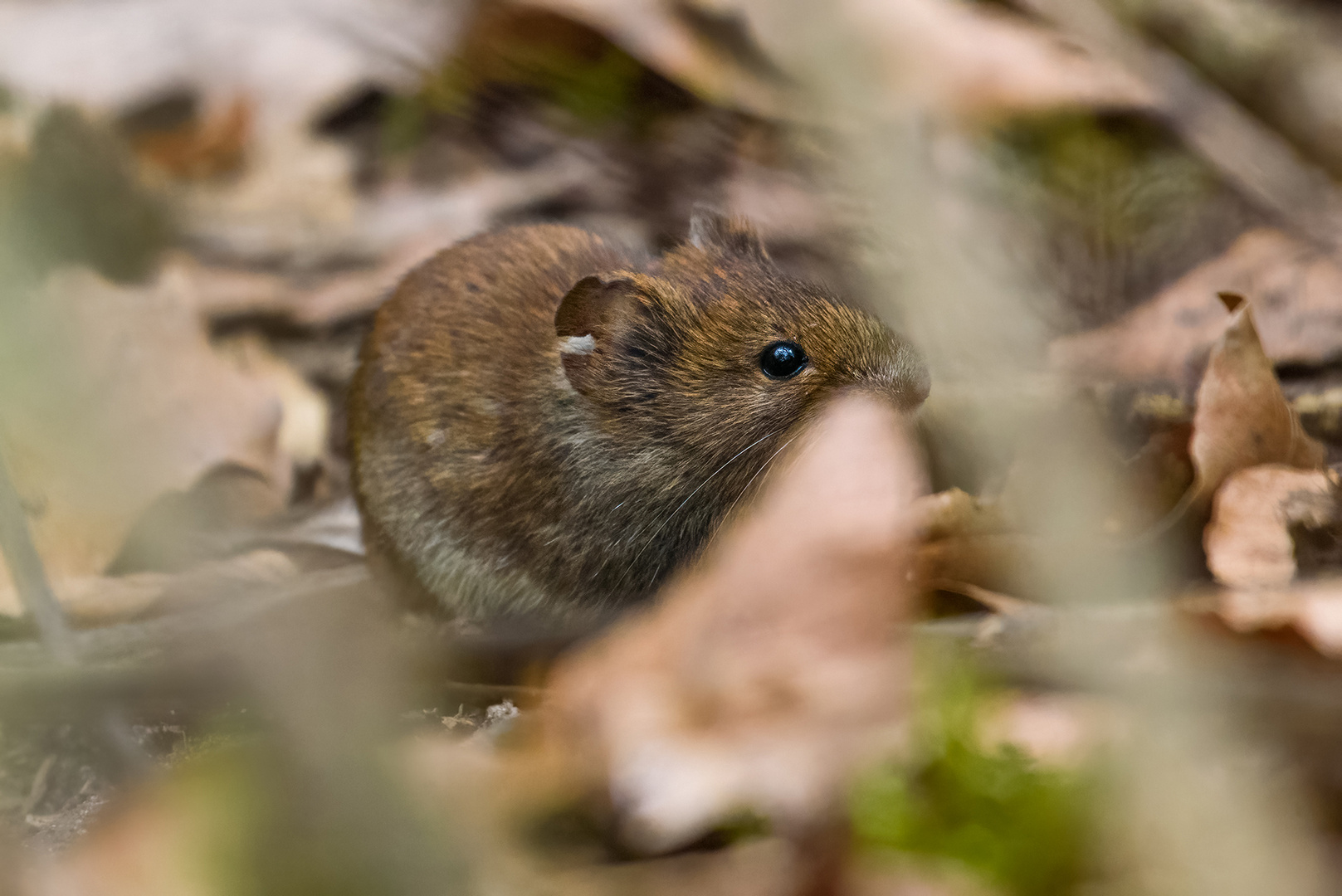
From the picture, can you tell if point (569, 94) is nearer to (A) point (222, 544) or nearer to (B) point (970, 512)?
(A) point (222, 544)

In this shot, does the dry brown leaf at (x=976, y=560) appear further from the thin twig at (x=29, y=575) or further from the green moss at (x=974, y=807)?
the thin twig at (x=29, y=575)

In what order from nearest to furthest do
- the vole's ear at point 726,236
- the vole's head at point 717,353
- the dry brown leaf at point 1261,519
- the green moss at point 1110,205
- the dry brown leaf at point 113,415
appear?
the dry brown leaf at point 1261,519
the vole's head at point 717,353
the dry brown leaf at point 113,415
the vole's ear at point 726,236
the green moss at point 1110,205

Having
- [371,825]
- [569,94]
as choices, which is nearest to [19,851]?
[371,825]

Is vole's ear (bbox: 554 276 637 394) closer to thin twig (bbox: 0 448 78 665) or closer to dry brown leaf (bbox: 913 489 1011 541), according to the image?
dry brown leaf (bbox: 913 489 1011 541)

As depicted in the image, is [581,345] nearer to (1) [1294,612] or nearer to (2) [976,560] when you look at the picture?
(2) [976,560]

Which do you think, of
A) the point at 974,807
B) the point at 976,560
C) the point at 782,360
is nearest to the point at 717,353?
the point at 782,360

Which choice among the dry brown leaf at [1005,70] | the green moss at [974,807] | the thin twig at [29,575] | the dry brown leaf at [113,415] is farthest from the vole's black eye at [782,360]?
the thin twig at [29,575]
